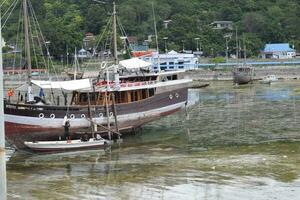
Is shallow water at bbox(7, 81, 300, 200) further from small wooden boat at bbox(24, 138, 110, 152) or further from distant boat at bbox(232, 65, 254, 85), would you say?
distant boat at bbox(232, 65, 254, 85)

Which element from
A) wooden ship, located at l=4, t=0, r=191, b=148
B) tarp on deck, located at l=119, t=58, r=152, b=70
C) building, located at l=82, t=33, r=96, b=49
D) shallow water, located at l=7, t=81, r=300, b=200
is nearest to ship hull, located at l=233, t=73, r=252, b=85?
building, located at l=82, t=33, r=96, b=49

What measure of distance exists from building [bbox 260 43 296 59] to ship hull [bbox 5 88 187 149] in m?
96.0

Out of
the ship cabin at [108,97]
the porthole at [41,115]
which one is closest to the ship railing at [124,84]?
the ship cabin at [108,97]

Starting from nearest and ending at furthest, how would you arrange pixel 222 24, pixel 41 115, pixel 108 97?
1. pixel 41 115
2. pixel 108 97
3. pixel 222 24

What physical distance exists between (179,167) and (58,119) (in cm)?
908

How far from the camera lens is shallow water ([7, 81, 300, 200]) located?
55.3ft

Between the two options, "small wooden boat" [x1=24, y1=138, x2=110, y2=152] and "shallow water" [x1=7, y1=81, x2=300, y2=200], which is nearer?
"shallow water" [x1=7, y1=81, x2=300, y2=200]

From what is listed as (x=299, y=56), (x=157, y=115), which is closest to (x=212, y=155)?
(x=157, y=115)

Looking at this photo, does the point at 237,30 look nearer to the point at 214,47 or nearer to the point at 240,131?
the point at 214,47

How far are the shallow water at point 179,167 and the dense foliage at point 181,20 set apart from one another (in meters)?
85.0

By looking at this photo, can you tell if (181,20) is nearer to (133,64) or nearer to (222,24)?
(222,24)

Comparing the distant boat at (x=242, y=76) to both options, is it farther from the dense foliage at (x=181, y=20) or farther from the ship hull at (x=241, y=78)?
the dense foliage at (x=181, y=20)

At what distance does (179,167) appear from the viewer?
68.4 ft

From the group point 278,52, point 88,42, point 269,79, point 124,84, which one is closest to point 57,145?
point 124,84
